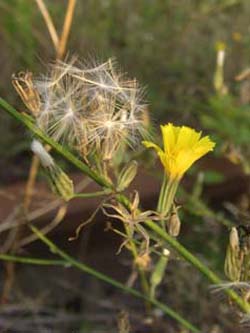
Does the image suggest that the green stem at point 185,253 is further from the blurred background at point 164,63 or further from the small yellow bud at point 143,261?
the blurred background at point 164,63

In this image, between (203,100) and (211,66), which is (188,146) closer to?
(203,100)

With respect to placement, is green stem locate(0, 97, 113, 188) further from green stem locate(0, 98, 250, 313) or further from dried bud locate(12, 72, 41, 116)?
dried bud locate(12, 72, 41, 116)

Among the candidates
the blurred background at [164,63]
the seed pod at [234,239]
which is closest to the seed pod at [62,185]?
the seed pod at [234,239]

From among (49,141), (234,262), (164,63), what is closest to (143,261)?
(234,262)

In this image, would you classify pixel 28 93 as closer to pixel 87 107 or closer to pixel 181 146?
pixel 87 107

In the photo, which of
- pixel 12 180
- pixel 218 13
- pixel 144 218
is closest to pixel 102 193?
pixel 144 218

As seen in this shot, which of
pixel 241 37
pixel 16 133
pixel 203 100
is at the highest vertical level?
pixel 241 37
